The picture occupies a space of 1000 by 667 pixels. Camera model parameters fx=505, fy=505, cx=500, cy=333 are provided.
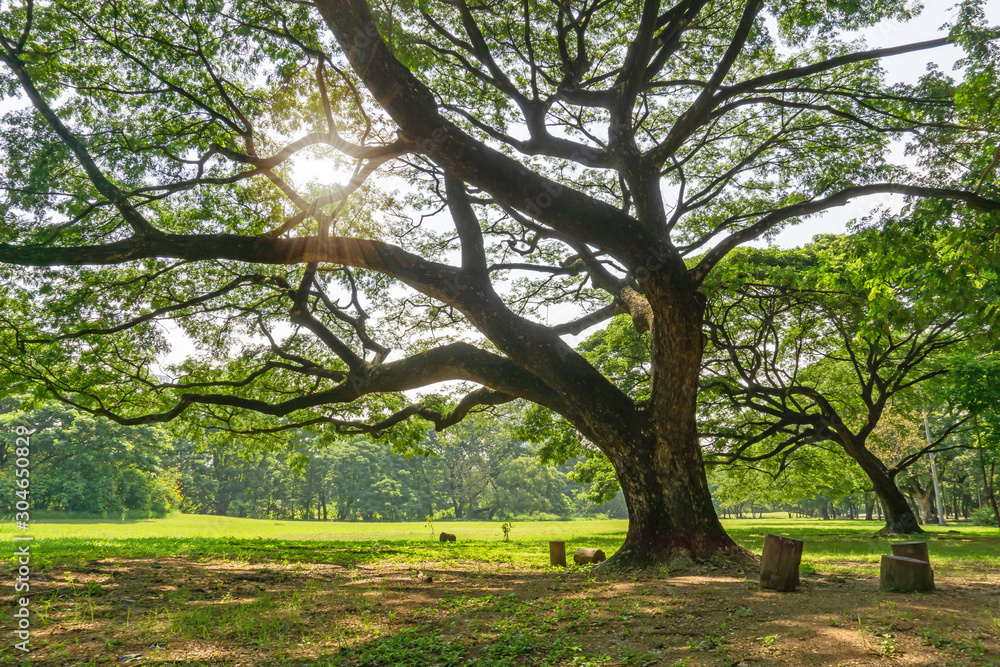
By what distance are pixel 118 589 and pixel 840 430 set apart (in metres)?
18.5

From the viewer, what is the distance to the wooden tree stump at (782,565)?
18.9ft

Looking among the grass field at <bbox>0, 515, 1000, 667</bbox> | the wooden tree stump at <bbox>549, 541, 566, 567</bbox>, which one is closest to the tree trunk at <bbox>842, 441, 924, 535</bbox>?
the grass field at <bbox>0, 515, 1000, 667</bbox>

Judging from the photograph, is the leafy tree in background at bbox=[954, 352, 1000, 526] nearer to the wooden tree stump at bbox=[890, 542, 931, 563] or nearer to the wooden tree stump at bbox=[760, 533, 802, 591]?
the wooden tree stump at bbox=[890, 542, 931, 563]

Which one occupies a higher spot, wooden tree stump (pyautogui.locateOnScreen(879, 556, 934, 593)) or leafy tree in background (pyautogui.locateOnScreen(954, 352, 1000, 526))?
leafy tree in background (pyautogui.locateOnScreen(954, 352, 1000, 526))

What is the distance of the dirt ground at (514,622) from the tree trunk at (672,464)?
0.72 meters

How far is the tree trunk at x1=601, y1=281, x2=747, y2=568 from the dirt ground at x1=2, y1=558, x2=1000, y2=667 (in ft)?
2.36

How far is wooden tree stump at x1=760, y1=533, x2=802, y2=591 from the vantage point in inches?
227

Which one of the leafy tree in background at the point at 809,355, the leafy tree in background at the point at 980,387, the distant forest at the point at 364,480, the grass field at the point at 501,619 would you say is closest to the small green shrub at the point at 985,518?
→ the distant forest at the point at 364,480

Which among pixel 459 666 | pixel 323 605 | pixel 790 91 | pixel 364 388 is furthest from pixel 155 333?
pixel 790 91

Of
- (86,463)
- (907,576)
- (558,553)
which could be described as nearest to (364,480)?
(86,463)

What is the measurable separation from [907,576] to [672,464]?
2.90m

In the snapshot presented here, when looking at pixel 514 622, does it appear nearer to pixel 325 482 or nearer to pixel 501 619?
pixel 501 619

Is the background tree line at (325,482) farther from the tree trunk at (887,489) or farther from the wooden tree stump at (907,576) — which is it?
the wooden tree stump at (907,576)

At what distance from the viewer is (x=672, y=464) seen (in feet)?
25.2
